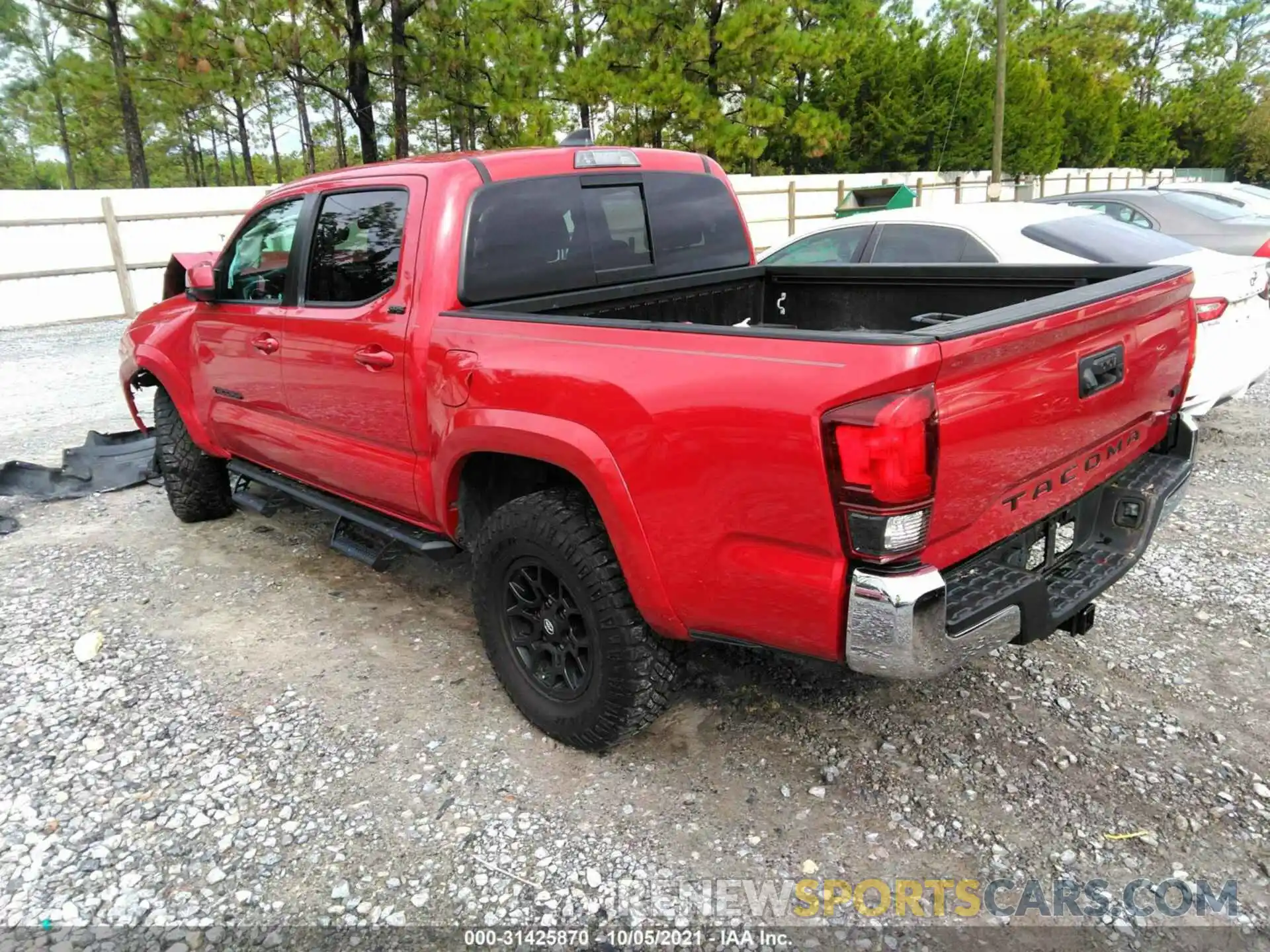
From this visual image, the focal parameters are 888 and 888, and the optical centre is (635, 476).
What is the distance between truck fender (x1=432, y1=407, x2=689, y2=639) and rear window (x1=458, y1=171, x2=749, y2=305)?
627 millimetres

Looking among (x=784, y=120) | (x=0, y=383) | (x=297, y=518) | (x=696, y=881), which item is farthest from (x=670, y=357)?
(x=784, y=120)

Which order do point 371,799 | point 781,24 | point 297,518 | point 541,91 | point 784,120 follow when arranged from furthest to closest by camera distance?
point 784,120 → point 781,24 → point 541,91 → point 297,518 → point 371,799

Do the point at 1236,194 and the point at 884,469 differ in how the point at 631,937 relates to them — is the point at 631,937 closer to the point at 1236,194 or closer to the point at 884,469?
the point at 884,469

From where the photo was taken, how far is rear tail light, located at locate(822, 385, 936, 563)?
2037mm

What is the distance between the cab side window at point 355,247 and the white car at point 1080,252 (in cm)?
350

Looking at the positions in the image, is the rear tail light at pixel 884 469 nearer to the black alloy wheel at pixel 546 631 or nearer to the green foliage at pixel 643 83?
the black alloy wheel at pixel 546 631

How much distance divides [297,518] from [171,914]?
3.31 m

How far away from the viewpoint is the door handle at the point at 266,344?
4055 mm

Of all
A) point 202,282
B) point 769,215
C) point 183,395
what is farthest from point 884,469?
point 769,215

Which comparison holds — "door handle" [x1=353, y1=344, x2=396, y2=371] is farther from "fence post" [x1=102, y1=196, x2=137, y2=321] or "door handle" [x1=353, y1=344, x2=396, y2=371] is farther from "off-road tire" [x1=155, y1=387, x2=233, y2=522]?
"fence post" [x1=102, y1=196, x2=137, y2=321]

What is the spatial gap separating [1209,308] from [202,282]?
554 centimetres

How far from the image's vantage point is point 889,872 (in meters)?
2.48

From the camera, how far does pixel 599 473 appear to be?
2.62 metres

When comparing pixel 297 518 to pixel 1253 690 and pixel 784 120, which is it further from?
pixel 784 120
